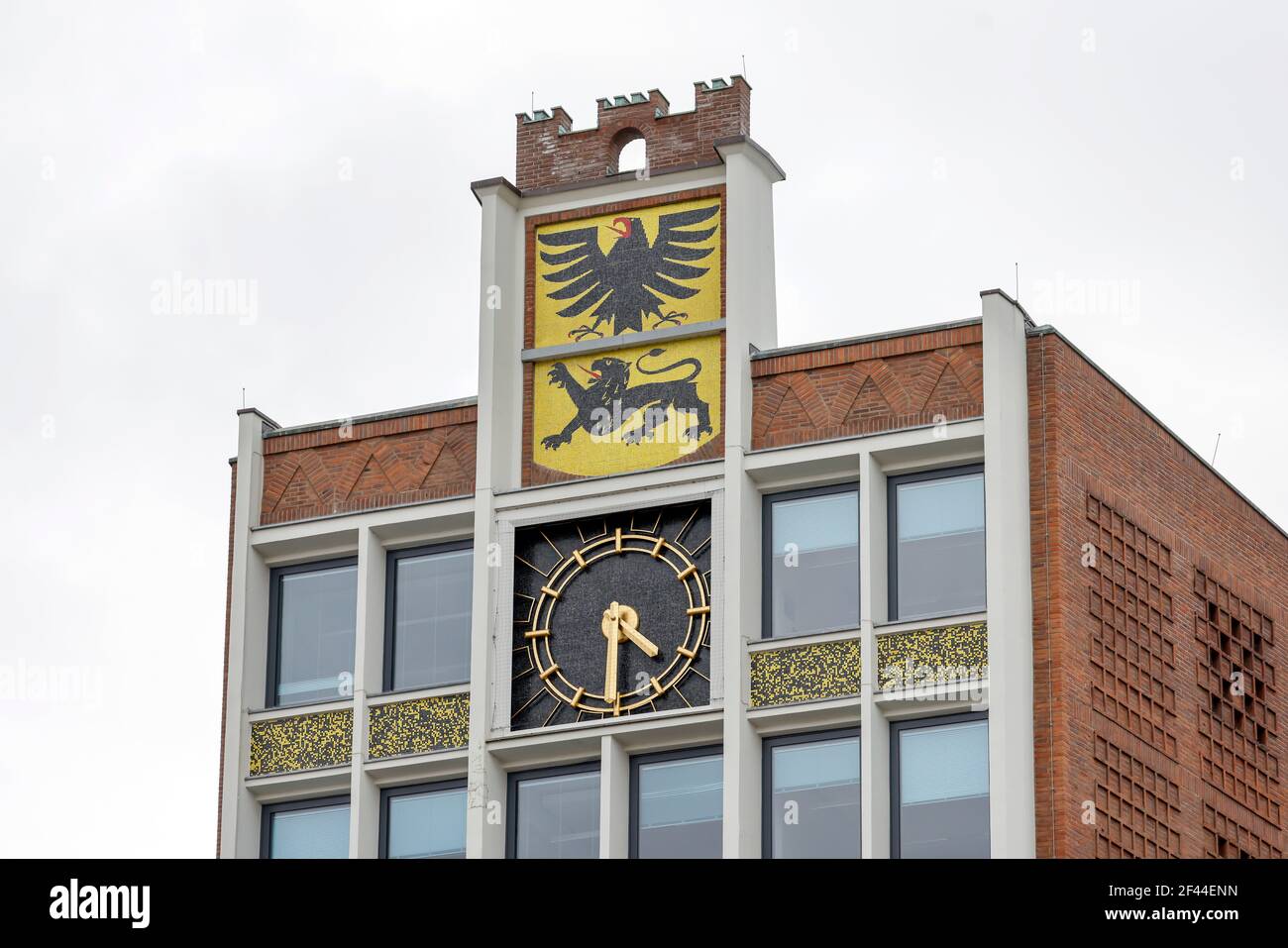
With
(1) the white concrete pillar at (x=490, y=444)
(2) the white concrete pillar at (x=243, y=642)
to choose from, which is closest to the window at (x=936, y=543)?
(1) the white concrete pillar at (x=490, y=444)

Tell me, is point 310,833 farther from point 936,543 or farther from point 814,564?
point 936,543

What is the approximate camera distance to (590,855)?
145ft

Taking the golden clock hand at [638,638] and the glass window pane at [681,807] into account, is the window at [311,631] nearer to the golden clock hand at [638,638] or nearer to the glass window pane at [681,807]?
the golden clock hand at [638,638]

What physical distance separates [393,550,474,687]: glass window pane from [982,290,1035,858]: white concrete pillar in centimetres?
749

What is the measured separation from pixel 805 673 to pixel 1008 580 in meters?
2.85

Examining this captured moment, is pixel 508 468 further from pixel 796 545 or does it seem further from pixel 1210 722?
pixel 1210 722

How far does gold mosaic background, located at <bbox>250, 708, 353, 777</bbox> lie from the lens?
1810 inches

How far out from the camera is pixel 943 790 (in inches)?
1674

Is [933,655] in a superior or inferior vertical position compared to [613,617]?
inferior

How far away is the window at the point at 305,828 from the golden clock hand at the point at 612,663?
4067 mm

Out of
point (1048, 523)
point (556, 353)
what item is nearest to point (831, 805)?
point (1048, 523)

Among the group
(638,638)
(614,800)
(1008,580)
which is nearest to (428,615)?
(638,638)

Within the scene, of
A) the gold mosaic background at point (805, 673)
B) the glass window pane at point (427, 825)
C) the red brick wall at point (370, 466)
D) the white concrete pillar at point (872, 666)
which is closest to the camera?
the white concrete pillar at point (872, 666)

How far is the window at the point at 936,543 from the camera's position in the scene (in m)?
43.3
